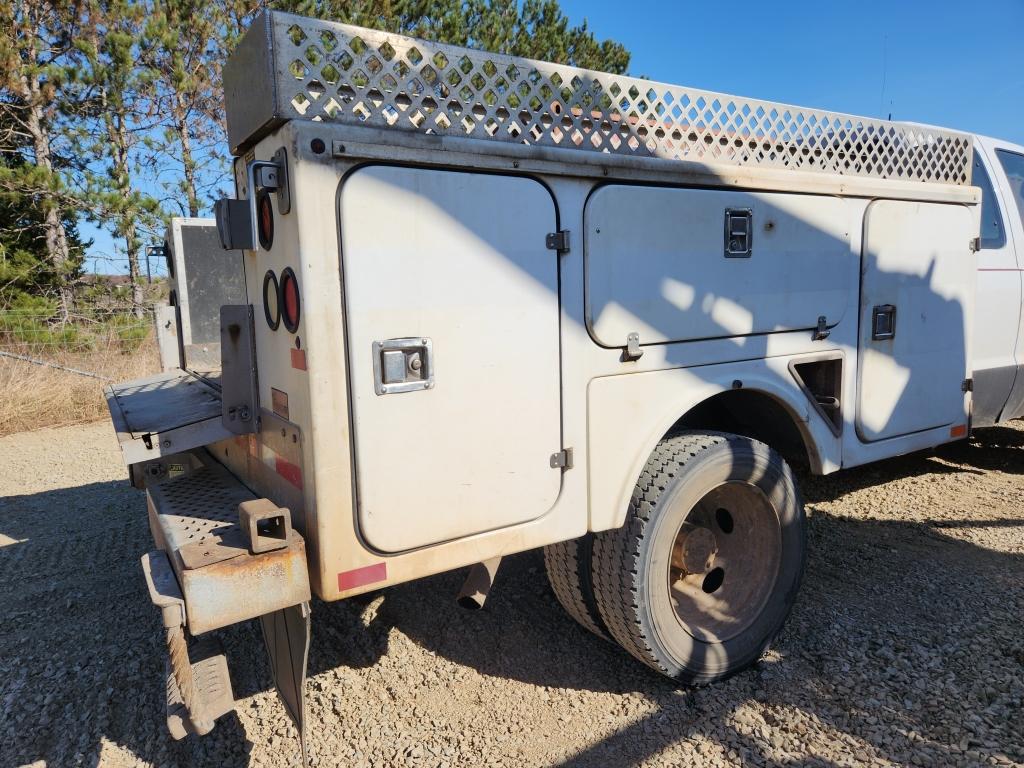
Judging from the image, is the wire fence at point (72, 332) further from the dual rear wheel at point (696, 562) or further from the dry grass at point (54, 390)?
the dual rear wheel at point (696, 562)

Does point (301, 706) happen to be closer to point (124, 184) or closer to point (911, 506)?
point (911, 506)

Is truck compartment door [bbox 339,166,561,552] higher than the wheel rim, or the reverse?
truck compartment door [bbox 339,166,561,552]

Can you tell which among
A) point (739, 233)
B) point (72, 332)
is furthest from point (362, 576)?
point (72, 332)

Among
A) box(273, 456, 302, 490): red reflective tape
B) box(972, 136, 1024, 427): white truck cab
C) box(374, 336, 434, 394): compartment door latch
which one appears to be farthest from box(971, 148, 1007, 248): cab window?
box(273, 456, 302, 490): red reflective tape

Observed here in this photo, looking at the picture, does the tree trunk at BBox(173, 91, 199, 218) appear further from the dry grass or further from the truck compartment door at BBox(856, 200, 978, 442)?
the truck compartment door at BBox(856, 200, 978, 442)

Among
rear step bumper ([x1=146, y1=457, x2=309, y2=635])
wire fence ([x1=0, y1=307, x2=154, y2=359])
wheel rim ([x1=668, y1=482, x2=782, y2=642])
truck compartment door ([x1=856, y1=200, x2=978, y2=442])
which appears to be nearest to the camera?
Answer: rear step bumper ([x1=146, y1=457, x2=309, y2=635])

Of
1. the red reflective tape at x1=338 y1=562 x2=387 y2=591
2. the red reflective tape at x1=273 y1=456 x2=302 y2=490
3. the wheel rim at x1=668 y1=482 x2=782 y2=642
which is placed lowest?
the wheel rim at x1=668 y1=482 x2=782 y2=642

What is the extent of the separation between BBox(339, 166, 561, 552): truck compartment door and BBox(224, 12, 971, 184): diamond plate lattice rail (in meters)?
0.22

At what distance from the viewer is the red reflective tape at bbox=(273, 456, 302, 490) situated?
2096 millimetres

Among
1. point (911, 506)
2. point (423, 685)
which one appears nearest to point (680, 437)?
point (423, 685)

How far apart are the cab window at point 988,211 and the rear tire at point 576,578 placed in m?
3.18

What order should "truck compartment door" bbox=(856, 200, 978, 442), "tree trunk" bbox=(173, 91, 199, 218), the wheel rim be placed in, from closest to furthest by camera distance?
the wheel rim, "truck compartment door" bbox=(856, 200, 978, 442), "tree trunk" bbox=(173, 91, 199, 218)

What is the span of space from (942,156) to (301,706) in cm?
385

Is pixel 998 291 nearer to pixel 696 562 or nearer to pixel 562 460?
pixel 696 562
